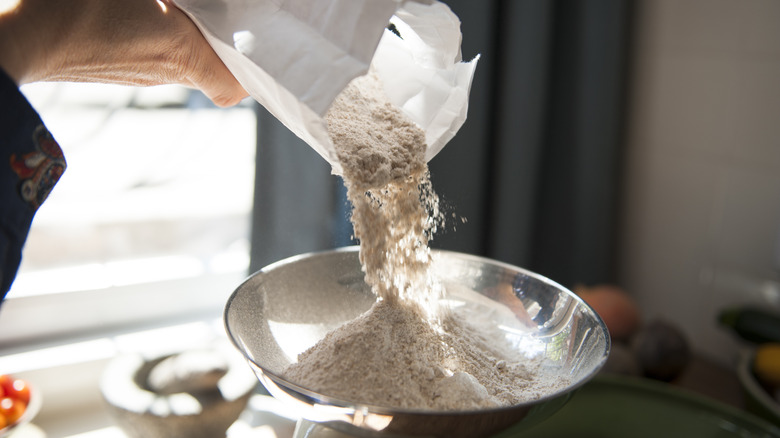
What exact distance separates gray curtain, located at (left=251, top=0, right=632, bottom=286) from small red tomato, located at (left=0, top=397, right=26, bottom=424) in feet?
1.22

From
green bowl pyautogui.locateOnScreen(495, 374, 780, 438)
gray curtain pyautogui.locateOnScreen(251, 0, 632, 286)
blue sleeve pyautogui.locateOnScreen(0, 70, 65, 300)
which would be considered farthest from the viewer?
gray curtain pyautogui.locateOnScreen(251, 0, 632, 286)

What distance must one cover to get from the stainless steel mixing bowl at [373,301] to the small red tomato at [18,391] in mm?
550

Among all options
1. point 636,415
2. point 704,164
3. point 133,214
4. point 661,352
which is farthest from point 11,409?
point 704,164

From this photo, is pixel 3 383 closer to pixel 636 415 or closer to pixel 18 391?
pixel 18 391

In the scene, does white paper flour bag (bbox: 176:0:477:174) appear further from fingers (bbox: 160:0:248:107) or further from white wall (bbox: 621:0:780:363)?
white wall (bbox: 621:0:780:363)

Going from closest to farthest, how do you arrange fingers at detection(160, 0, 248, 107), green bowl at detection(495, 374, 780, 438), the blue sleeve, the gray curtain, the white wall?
the blue sleeve → fingers at detection(160, 0, 248, 107) → green bowl at detection(495, 374, 780, 438) → the gray curtain → the white wall

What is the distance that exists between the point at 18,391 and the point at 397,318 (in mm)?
654

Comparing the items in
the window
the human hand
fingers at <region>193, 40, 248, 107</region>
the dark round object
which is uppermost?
the human hand

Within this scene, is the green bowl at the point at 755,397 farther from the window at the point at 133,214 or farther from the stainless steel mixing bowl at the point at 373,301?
the window at the point at 133,214

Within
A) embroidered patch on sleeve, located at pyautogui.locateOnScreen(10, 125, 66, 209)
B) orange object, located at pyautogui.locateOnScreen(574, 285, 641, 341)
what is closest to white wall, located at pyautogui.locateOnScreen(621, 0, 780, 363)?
orange object, located at pyautogui.locateOnScreen(574, 285, 641, 341)

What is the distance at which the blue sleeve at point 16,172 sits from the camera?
403 millimetres

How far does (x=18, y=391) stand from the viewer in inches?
34.8

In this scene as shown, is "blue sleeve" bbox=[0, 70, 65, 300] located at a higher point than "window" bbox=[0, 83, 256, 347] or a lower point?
higher

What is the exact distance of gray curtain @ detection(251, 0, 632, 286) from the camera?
956 millimetres
